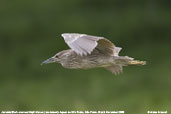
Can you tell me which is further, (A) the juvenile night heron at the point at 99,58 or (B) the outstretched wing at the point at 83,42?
(A) the juvenile night heron at the point at 99,58

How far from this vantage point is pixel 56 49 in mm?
9945

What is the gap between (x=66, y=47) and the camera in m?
9.81

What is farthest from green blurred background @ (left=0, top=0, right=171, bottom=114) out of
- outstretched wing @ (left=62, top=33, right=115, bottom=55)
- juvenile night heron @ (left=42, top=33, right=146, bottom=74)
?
outstretched wing @ (left=62, top=33, right=115, bottom=55)

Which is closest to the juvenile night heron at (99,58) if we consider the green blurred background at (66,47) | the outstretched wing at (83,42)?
the outstretched wing at (83,42)

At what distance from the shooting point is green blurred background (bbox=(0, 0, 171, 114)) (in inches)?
348

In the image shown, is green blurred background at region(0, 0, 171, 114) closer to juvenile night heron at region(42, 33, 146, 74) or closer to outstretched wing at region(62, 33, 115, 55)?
juvenile night heron at region(42, 33, 146, 74)

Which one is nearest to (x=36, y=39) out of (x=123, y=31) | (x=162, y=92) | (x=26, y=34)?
(x=26, y=34)

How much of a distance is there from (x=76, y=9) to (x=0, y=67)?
4.23 feet

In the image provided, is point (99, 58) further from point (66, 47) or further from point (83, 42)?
point (66, 47)

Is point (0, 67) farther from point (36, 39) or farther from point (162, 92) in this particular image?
point (162, 92)

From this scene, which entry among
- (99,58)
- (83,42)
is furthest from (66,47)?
(83,42)

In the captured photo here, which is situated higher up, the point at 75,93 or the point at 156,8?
the point at 156,8

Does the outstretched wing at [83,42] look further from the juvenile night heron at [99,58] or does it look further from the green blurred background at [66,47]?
the green blurred background at [66,47]

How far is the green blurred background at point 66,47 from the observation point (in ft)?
29.0
